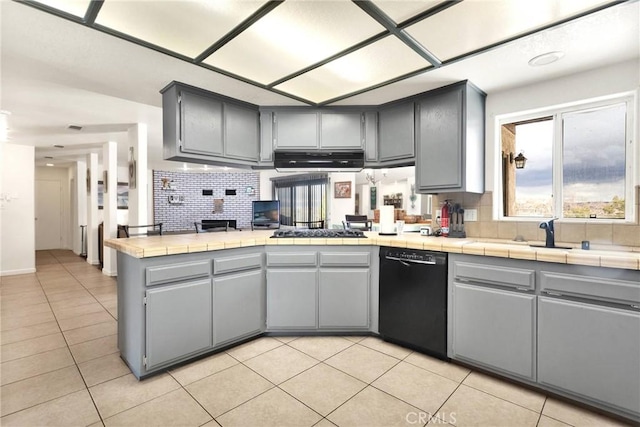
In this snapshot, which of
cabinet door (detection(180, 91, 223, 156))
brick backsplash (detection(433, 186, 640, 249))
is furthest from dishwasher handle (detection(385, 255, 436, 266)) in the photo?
cabinet door (detection(180, 91, 223, 156))

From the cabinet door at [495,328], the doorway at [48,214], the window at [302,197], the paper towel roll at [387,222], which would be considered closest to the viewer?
the cabinet door at [495,328]

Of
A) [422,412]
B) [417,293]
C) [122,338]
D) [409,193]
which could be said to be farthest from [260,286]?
[409,193]

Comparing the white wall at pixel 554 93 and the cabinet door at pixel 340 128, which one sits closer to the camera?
the white wall at pixel 554 93

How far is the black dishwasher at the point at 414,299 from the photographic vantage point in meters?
2.37

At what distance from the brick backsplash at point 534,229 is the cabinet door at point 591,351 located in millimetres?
784

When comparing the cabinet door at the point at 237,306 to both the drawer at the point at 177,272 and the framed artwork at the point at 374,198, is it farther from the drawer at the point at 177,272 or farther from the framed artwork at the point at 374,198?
the framed artwork at the point at 374,198

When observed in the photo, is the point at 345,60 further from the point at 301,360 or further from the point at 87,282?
the point at 87,282

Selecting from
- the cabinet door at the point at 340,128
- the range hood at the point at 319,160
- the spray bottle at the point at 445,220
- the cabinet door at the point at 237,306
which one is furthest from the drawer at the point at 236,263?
the spray bottle at the point at 445,220

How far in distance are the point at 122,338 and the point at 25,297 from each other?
9.98 feet

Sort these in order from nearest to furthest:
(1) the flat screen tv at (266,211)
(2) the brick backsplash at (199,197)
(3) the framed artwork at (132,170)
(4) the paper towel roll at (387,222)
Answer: (4) the paper towel roll at (387,222)
(3) the framed artwork at (132,170)
(1) the flat screen tv at (266,211)
(2) the brick backsplash at (199,197)

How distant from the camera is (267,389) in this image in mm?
1988

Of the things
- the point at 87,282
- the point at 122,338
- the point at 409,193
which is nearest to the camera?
the point at 122,338

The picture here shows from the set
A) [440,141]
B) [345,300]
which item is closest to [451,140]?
[440,141]

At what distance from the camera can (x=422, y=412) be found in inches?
69.7
